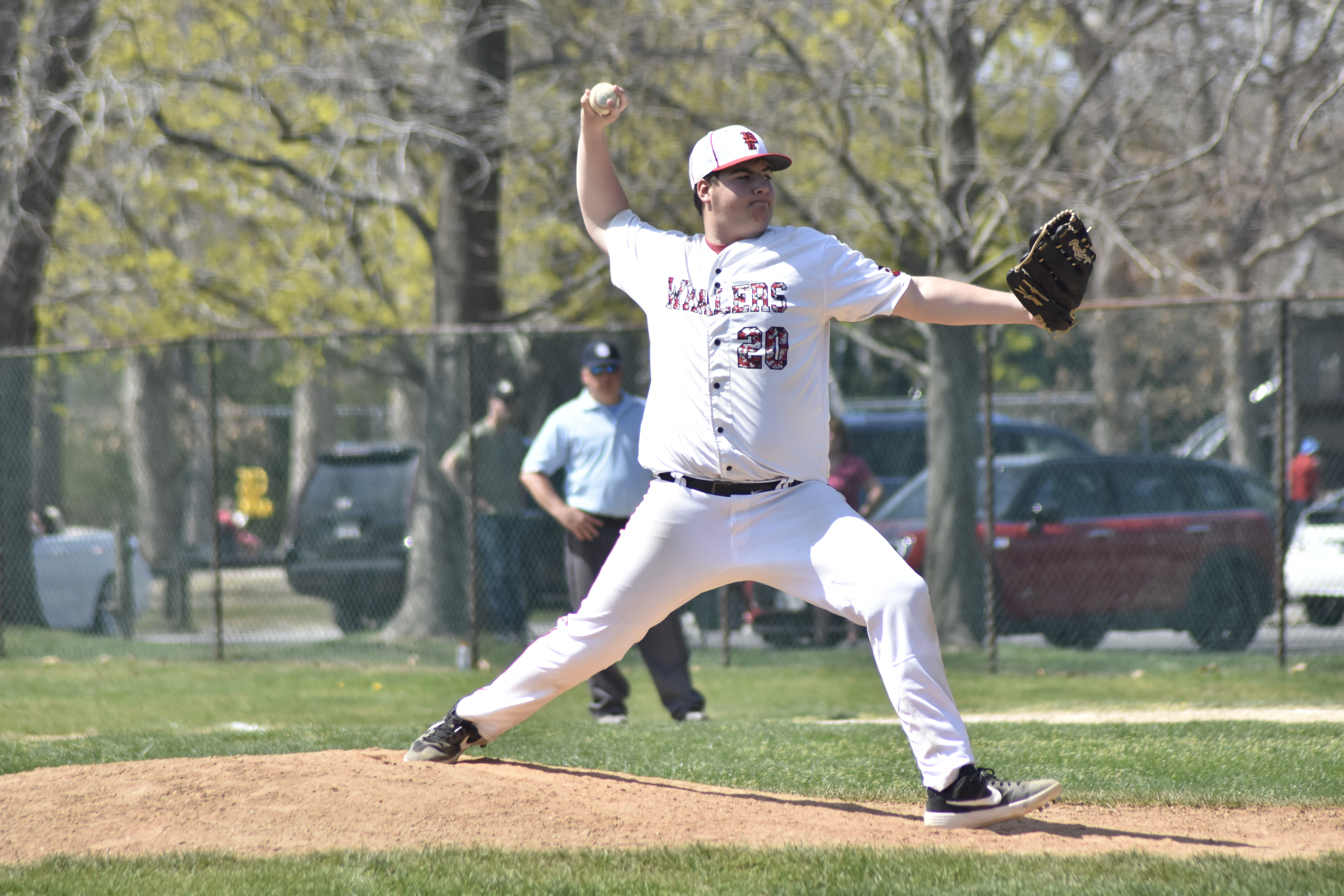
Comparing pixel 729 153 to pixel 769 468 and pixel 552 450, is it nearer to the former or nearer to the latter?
pixel 769 468

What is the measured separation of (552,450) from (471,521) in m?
2.72

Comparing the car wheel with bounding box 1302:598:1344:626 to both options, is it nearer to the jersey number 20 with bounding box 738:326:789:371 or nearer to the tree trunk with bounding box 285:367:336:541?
the jersey number 20 with bounding box 738:326:789:371

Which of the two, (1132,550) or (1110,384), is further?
(1110,384)

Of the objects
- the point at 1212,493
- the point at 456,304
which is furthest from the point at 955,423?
the point at 456,304

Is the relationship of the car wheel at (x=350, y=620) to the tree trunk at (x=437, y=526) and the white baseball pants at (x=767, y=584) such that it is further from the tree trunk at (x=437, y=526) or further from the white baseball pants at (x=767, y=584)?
the white baseball pants at (x=767, y=584)

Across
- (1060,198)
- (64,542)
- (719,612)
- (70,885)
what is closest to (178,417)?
(64,542)

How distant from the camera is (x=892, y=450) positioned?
13414mm

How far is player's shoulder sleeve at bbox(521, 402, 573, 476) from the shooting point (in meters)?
7.97

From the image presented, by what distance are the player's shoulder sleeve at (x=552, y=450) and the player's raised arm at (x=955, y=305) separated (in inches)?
150

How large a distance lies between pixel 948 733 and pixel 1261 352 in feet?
26.8

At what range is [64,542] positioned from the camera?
12898mm

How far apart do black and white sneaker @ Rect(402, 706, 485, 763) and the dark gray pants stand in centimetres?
242

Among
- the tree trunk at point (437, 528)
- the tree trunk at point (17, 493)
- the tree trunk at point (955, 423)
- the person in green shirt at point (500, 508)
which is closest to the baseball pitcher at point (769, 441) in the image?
the person in green shirt at point (500, 508)

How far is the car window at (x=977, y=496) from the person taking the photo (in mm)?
10891
